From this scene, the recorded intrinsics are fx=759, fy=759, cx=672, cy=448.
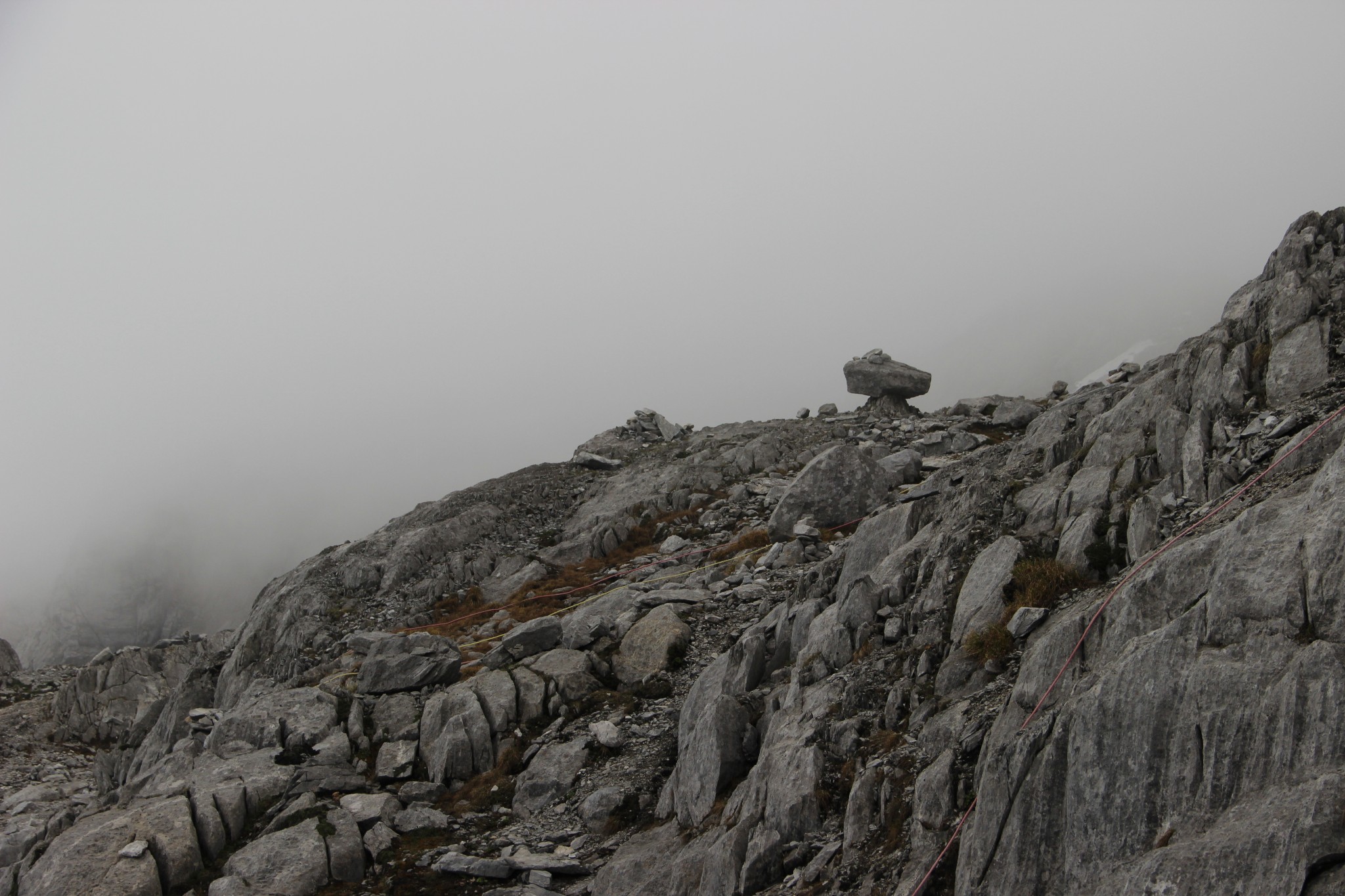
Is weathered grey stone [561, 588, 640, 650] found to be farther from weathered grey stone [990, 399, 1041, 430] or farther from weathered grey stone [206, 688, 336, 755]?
weathered grey stone [990, 399, 1041, 430]

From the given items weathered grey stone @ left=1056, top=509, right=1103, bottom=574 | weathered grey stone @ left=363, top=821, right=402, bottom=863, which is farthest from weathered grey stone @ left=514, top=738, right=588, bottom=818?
weathered grey stone @ left=1056, top=509, right=1103, bottom=574

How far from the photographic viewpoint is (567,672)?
26.3 meters

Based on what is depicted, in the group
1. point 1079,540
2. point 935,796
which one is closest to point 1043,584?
point 1079,540

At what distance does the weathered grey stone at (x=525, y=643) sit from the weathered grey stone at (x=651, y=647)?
289 cm

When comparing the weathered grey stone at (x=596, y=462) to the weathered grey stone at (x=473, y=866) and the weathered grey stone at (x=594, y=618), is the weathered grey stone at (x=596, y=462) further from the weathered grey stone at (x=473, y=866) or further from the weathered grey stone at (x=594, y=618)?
the weathered grey stone at (x=473, y=866)

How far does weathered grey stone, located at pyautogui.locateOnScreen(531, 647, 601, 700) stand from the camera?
25.8 m

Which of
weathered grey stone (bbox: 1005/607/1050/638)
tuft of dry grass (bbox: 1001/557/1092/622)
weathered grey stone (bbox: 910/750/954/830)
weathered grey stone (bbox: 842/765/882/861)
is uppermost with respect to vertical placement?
tuft of dry grass (bbox: 1001/557/1092/622)

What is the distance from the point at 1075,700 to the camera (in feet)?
38.9

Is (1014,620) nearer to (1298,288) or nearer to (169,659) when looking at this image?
(1298,288)

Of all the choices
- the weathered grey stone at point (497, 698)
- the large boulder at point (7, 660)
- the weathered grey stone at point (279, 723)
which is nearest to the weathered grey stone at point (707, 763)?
the weathered grey stone at point (497, 698)

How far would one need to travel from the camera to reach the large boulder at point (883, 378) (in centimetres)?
5397

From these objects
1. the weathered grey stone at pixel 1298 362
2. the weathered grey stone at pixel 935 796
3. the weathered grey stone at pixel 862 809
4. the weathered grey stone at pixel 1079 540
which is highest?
the weathered grey stone at pixel 1298 362

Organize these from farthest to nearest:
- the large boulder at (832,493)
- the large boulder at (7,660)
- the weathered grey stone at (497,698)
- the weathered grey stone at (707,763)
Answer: the large boulder at (7,660), the large boulder at (832,493), the weathered grey stone at (497,698), the weathered grey stone at (707,763)

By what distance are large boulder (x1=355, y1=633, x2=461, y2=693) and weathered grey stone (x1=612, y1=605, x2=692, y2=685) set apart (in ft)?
21.4
